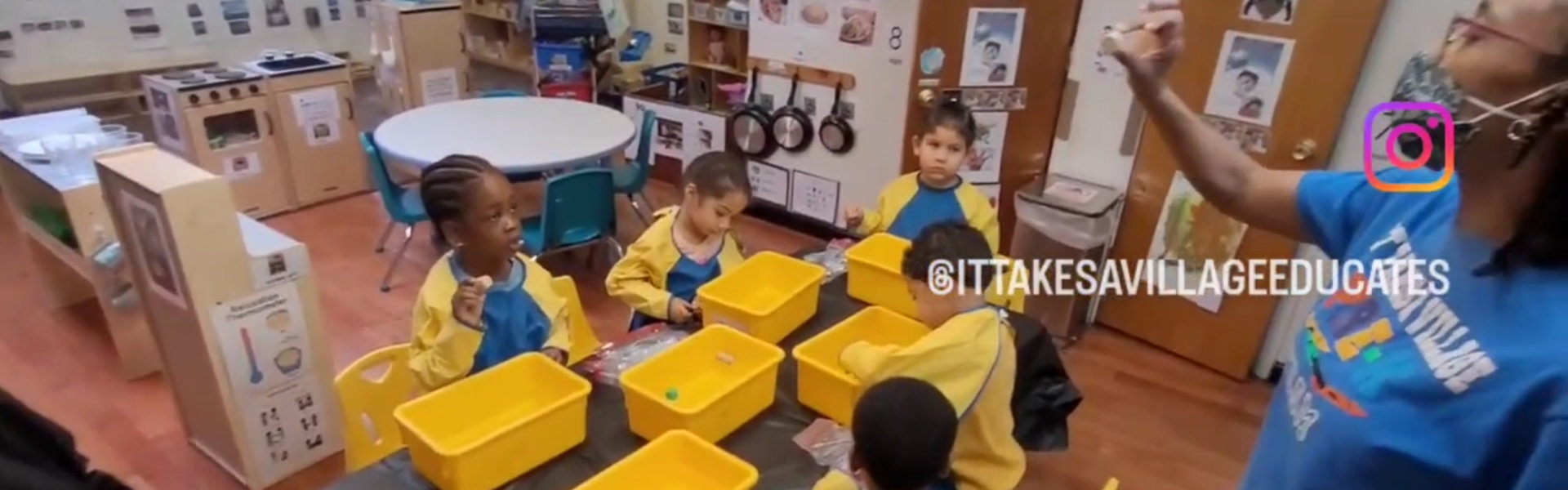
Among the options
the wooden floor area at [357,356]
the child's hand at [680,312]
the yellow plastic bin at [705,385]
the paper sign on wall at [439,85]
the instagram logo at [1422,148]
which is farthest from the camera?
the paper sign on wall at [439,85]

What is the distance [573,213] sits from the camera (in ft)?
10.5

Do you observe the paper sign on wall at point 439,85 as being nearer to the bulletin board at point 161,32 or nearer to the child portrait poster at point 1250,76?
the bulletin board at point 161,32

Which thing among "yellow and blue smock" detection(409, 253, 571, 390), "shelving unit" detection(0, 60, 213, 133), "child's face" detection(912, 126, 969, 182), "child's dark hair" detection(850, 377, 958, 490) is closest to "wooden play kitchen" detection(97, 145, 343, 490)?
"yellow and blue smock" detection(409, 253, 571, 390)

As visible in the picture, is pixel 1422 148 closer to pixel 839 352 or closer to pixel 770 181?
pixel 839 352

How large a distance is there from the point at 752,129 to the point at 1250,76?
1799mm

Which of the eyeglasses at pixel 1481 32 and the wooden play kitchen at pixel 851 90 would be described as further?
the wooden play kitchen at pixel 851 90

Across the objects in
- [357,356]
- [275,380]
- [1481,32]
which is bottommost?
[357,356]

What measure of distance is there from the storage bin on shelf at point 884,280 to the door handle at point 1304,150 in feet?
3.60

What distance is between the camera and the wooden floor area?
8.16 ft

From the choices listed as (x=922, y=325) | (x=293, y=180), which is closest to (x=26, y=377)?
(x=293, y=180)

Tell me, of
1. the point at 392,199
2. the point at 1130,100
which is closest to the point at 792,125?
the point at 1130,100

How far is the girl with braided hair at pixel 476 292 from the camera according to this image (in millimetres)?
1642

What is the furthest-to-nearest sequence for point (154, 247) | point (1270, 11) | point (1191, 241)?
point (1191, 241) → point (1270, 11) → point (154, 247)

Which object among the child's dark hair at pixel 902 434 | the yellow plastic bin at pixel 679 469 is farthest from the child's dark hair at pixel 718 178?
the child's dark hair at pixel 902 434
